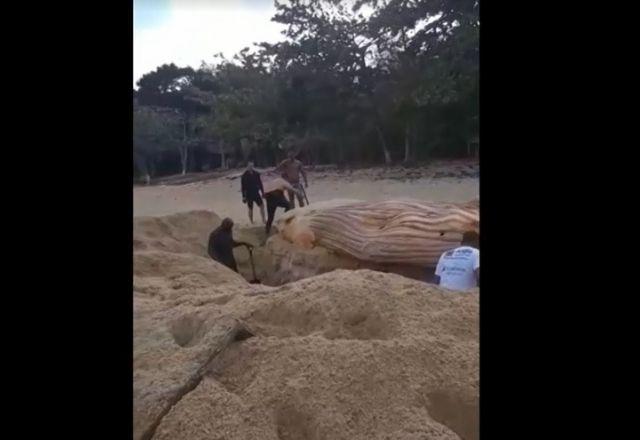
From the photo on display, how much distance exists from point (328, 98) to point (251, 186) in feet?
1.52

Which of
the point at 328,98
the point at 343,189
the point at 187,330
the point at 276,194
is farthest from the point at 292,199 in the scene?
the point at 187,330

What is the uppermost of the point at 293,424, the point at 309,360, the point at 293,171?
the point at 293,171

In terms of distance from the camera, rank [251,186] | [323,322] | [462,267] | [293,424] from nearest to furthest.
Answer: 1. [293,424]
2. [323,322]
3. [462,267]
4. [251,186]

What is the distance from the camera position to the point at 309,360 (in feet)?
6.62

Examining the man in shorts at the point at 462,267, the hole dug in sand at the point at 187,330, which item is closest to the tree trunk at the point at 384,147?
the man in shorts at the point at 462,267

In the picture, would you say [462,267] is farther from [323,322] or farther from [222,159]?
[222,159]

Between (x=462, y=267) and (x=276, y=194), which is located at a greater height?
(x=276, y=194)

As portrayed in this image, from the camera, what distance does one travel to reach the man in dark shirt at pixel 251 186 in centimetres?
246

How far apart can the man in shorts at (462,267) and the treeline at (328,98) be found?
38 centimetres

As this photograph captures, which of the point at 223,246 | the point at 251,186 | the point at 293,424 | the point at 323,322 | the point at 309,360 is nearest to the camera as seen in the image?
the point at 293,424

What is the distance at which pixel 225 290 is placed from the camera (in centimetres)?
258
